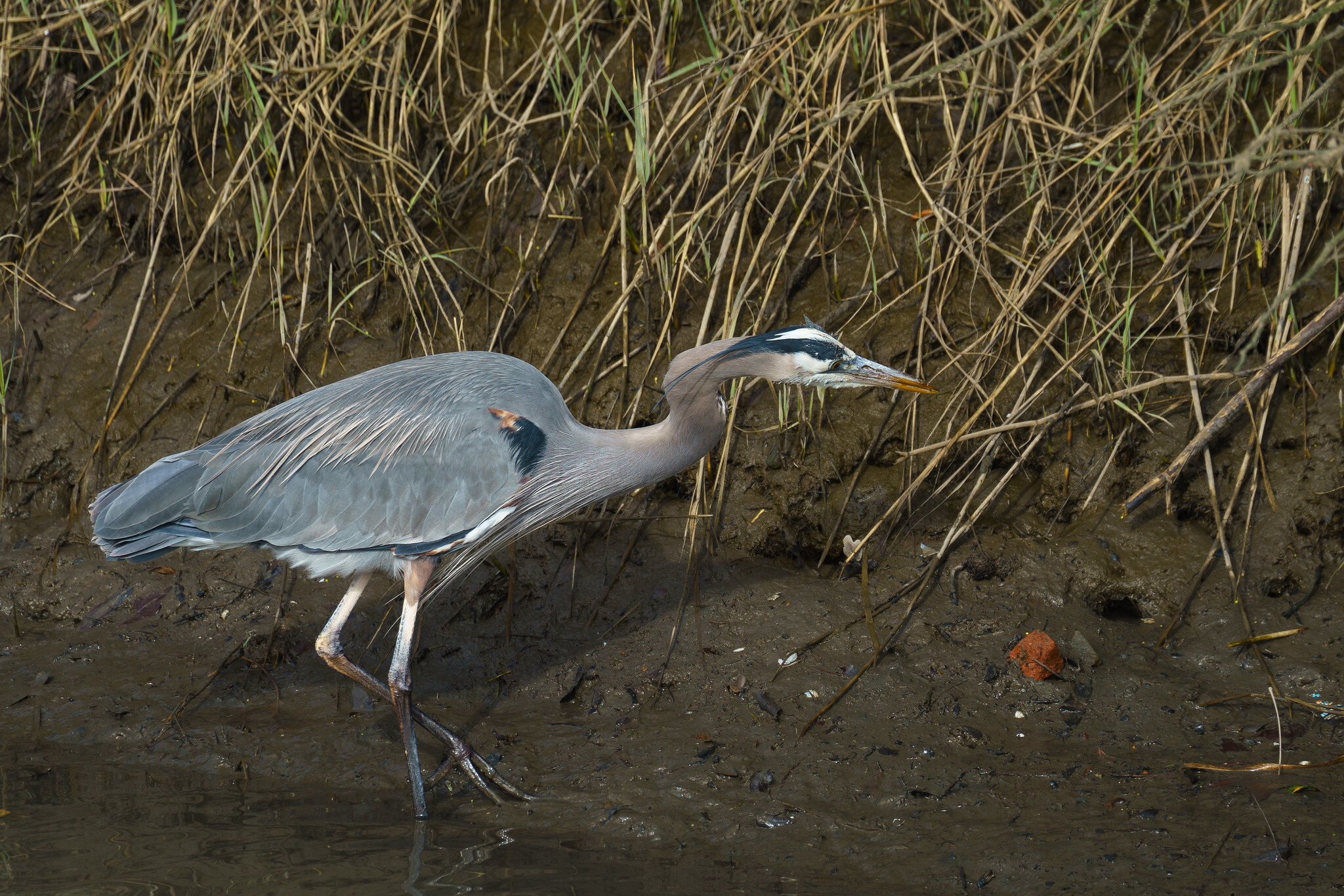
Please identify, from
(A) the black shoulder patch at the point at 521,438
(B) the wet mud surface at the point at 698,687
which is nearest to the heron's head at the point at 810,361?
(A) the black shoulder patch at the point at 521,438

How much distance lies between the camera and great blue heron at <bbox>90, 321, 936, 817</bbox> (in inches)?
138

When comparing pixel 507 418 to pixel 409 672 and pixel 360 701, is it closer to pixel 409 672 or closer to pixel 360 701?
pixel 409 672

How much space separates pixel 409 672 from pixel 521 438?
0.82 metres

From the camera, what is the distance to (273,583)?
4258 mm

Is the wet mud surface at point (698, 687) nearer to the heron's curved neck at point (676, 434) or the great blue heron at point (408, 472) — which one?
the great blue heron at point (408, 472)

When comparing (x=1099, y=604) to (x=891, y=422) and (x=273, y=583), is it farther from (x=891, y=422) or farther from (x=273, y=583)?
(x=273, y=583)

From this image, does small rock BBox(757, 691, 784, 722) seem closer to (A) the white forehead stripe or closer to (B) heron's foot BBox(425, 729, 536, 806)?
(B) heron's foot BBox(425, 729, 536, 806)

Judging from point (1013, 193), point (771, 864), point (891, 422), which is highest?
point (1013, 193)

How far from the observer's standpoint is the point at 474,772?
3354mm

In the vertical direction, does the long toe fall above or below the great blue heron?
below

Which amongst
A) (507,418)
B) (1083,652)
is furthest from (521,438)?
(1083,652)

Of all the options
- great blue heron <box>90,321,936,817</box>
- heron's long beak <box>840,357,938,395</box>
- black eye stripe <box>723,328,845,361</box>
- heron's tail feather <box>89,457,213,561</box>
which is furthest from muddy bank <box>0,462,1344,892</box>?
black eye stripe <box>723,328,845,361</box>

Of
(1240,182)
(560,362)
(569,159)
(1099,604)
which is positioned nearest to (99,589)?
(560,362)

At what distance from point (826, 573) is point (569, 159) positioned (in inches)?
86.6
